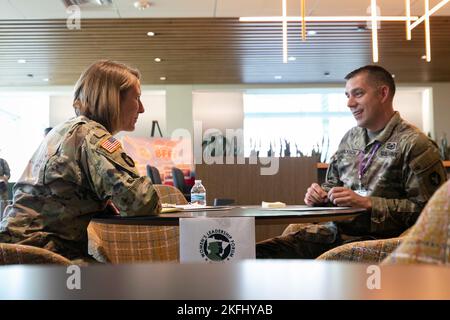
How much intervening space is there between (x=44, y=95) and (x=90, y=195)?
10382 millimetres

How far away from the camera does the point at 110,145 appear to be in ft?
4.99

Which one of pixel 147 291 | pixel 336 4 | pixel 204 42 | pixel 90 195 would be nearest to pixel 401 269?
pixel 147 291

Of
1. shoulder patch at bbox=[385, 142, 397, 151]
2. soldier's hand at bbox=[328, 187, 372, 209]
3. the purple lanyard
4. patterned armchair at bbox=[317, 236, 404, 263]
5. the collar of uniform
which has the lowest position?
patterned armchair at bbox=[317, 236, 404, 263]

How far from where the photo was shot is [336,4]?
18.9 ft

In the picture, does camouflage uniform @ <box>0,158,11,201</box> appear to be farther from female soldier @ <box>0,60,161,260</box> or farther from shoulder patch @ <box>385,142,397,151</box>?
shoulder patch @ <box>385,142,397,151</box>

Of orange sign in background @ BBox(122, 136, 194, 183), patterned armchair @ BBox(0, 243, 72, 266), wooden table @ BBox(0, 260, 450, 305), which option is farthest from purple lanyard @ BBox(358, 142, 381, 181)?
orange sign in background @ BBox(122, 136, 194, 183)

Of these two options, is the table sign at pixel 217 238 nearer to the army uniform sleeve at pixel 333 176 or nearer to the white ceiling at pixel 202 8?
the army uniform sleeve at pixel 333 176

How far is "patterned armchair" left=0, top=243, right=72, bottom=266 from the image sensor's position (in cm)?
109

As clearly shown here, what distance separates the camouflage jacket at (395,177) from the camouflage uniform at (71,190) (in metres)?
0.95

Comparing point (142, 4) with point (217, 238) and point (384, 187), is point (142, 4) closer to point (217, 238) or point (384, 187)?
point (384, 187)

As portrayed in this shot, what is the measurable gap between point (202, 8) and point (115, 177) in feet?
16.2

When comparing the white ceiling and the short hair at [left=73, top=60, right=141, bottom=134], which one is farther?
the white ceiling

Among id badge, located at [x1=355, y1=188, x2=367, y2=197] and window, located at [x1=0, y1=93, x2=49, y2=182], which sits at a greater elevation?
window, located at [x1=0, y1=93, x2=49, y2=182]

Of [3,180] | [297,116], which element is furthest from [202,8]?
[297,116]
